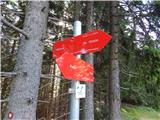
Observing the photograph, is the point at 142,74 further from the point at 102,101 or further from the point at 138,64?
the point at 102,101

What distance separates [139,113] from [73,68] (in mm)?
9252

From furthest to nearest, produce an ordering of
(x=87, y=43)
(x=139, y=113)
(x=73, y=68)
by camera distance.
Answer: (x=139, y=113) < (x=87, y=43) < (x=73, y=68)

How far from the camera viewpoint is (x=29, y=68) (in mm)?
3928

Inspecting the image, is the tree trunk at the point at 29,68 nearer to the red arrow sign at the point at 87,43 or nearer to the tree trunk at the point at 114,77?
the red arrow sign at the point at 87,43

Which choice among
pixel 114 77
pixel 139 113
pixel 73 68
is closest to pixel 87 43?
pixel 73 68

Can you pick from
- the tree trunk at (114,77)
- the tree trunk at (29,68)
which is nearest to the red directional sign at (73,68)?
the tree trunk at (29,68)

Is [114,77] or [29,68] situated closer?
[29,68]

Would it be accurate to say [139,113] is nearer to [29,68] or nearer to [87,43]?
[87,43]

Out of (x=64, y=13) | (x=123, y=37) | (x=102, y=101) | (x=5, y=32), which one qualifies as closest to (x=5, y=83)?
(x=5, y=32)

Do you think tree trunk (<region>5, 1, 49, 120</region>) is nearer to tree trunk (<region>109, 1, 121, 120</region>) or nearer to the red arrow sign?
the red arrow sign

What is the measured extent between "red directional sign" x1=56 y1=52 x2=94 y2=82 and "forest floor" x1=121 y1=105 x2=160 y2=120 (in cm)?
768

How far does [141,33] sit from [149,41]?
1.25 feet

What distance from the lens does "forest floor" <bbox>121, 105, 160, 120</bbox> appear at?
1175cm

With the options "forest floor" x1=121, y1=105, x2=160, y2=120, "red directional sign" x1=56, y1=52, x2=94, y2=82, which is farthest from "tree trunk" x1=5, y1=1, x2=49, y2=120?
"forest floor" x1=121, y1=105, x2=160, y2=120
